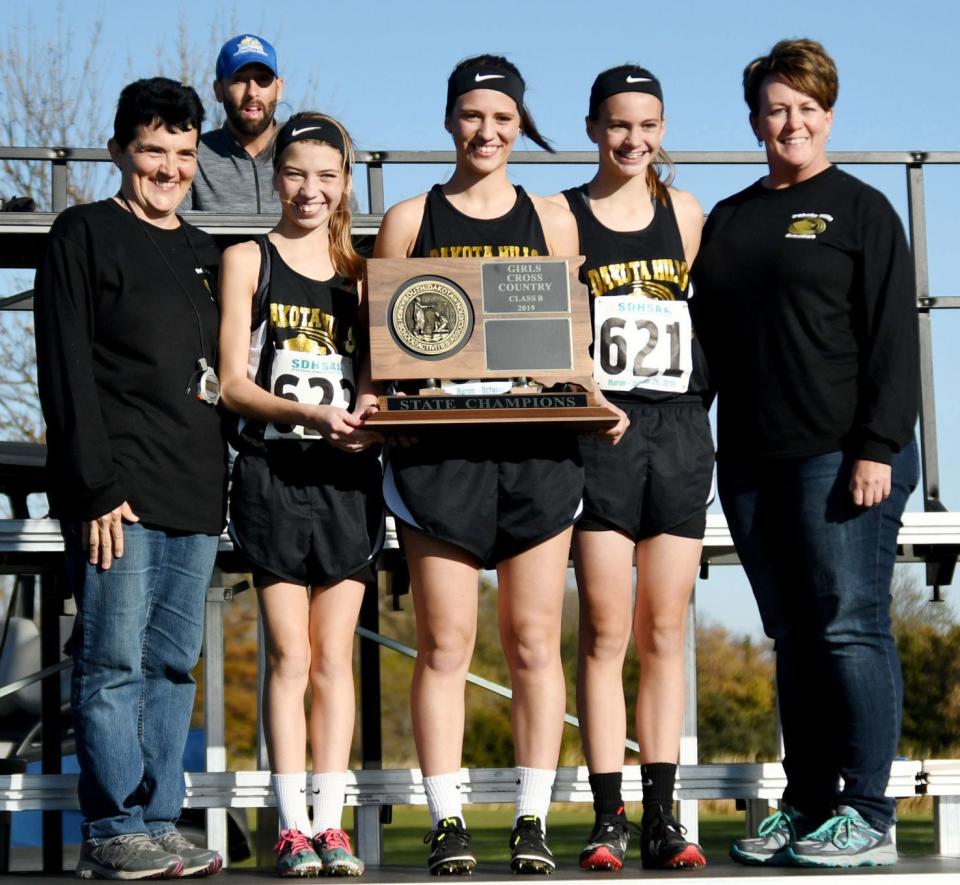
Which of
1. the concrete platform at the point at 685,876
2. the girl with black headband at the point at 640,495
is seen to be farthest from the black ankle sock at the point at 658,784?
the concrete platform at the point at 685,876

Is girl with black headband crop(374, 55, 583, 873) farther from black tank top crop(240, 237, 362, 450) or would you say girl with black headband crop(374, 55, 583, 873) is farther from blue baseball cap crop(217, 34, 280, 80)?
blue baseball cap crop(217, 34, 280, 80)

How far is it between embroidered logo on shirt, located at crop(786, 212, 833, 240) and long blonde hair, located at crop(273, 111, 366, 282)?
1.16 metres

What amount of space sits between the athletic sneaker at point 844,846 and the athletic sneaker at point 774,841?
0.08 meters

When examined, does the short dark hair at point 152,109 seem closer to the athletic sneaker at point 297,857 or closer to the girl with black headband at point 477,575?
the girl with black headband at point 477,575

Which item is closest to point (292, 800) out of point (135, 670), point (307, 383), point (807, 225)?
point (135, 670)

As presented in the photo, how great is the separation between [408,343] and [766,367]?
0.96m

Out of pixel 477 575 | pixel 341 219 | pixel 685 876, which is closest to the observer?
→ pixel 685 876

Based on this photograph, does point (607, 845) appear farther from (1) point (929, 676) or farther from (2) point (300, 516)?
(1) point (929, 676)

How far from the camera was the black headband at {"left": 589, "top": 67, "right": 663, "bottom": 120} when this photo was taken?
4152 millimetres

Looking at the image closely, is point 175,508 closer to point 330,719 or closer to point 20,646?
point 330,719

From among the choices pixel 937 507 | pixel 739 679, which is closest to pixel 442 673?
pixel 937 507

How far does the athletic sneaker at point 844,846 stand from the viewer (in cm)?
393

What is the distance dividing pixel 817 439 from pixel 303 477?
1352 millimetres

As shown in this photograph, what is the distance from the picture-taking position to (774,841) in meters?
4.13
